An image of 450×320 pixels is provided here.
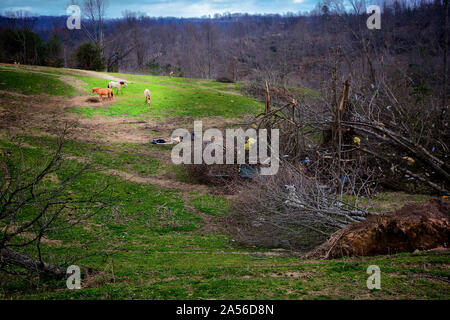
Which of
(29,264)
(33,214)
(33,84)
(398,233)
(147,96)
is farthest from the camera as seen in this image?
(147,96)

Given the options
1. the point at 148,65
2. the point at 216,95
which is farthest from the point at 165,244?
the point at 148,65

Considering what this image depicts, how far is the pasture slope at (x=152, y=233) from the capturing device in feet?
14.9

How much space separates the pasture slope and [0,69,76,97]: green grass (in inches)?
2.5

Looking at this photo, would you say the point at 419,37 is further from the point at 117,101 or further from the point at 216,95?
the point at 117,101

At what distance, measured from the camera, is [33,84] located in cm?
2334

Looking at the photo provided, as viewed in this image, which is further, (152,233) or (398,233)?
(152,233)

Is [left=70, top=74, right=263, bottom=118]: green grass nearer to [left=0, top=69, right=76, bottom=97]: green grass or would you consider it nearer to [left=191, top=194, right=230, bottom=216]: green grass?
[left=0, top=69, right=76, bottom=97]: green grass

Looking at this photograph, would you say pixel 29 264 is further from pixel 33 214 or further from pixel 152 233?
pixel 33 214

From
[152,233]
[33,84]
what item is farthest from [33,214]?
[33,84]

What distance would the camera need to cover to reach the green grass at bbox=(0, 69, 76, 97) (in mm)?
22417

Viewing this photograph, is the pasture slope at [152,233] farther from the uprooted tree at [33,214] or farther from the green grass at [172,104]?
the uprooted tree at [33,214]

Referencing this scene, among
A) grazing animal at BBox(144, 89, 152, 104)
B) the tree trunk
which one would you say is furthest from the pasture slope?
grazing animal at BBox(144, 89, 152, 104)

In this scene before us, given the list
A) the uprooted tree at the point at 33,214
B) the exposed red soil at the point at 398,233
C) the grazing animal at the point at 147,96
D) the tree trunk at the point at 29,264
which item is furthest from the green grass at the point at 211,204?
the grazing animal at the point at 147,96

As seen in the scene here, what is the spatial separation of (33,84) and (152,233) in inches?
714
